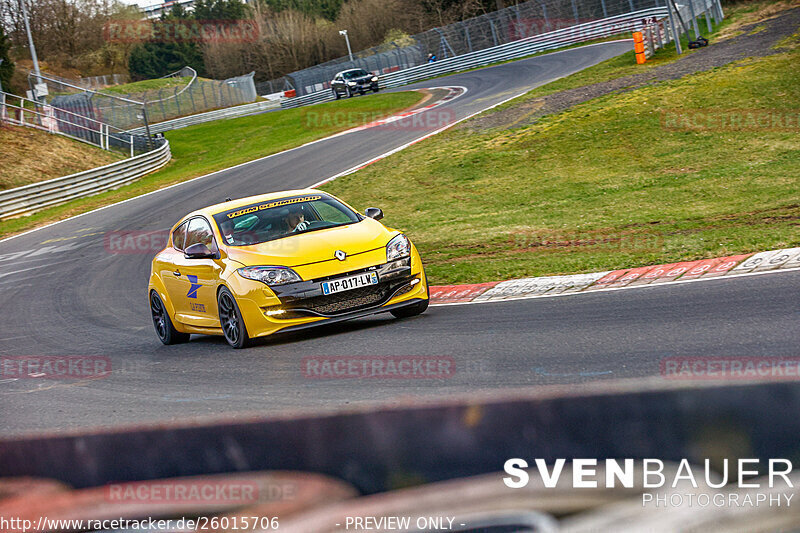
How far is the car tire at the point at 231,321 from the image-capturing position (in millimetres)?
8867

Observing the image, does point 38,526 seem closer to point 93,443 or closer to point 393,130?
point 93,443

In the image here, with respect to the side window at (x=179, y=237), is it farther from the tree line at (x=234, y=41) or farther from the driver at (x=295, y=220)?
the tree line at (x=234, y=41)

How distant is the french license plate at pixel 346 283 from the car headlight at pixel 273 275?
0.93 ft

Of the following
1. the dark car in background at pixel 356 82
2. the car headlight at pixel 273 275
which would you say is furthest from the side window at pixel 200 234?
the dark car in background at pixel 356 82

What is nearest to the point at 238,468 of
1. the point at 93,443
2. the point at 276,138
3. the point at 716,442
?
the point at 93,443

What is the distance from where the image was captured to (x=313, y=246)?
8.98m

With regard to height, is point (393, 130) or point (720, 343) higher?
point (393, 130)

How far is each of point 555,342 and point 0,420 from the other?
439cm

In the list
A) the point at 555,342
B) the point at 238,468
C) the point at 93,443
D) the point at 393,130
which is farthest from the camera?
the point at 393,130

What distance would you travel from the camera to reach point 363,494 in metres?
4.18
